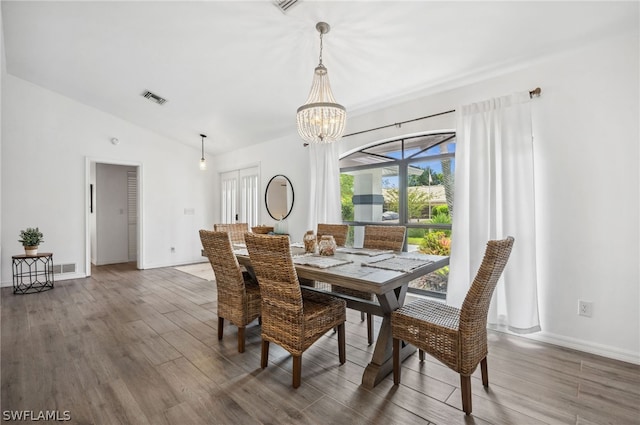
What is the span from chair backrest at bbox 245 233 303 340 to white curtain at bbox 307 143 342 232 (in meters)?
2.25

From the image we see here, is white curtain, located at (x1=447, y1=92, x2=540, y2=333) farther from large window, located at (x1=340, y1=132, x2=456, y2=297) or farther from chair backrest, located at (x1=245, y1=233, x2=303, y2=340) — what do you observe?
chair backrest, located at (x1=245, y1=233, x2=303, y2=340)

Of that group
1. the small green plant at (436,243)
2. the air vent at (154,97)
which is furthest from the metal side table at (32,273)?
the small green plant at (436,243)

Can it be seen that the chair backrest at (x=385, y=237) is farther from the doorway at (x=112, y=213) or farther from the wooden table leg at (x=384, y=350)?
the doorway at (x=112, y=213)

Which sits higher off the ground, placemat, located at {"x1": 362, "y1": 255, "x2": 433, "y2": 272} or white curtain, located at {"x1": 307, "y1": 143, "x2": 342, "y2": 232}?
white curtain, located at {"x1": 307, "y1": 143, "x2": 342, "y2": 232}

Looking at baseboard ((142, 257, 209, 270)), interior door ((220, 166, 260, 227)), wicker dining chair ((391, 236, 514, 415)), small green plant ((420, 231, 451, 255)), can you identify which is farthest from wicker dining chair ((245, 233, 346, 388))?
baseboard ((142, 257, 209, 270))

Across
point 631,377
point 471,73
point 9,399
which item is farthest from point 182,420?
point 471,73

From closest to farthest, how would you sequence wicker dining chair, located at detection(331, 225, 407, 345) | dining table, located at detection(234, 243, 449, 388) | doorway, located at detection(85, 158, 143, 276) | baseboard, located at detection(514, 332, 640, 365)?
dining table, located at detection(234, 243, 449, 388)
baseboard, located at detection(514, 332, 640, 365)
wicker dining chair, located at detection(331, 225, 407, 345)
doorway, located at detection(85, 158, 143, 276)

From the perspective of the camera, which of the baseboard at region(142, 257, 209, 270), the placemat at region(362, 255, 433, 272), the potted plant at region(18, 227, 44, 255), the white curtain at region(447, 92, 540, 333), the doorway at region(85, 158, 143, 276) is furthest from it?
the doorway at region(85, 158, 143, 276)

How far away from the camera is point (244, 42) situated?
299 centimetres

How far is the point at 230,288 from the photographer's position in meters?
2.49

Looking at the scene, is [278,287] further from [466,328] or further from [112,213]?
[112,213]

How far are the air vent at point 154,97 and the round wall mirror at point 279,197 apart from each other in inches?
83.8

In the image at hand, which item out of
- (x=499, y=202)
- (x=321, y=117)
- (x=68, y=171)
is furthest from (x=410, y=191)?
(x=68, y=171)

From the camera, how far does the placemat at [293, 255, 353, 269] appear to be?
2138mm
